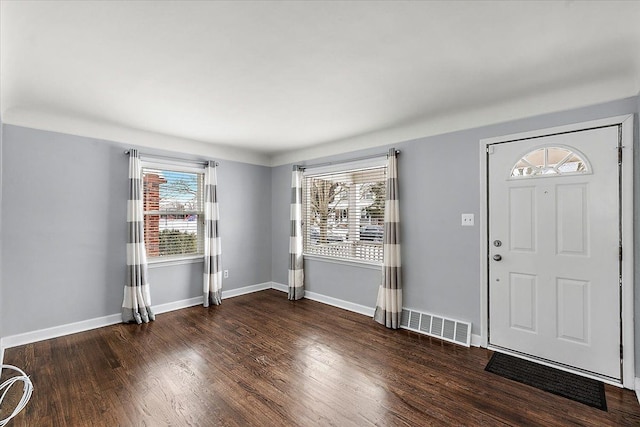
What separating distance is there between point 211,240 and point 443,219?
10.7ft

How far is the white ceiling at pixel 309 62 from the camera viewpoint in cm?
164

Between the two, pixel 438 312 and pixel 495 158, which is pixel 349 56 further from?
pixel 438 312

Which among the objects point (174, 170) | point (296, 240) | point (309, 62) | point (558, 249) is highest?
point (309, 62)

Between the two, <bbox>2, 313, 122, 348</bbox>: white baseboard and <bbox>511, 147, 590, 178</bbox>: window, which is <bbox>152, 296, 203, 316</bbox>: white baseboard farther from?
<bbox>511, 147, 590, 178</bbox>: window

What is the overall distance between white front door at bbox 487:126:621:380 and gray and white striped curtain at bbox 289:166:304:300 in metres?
2.75

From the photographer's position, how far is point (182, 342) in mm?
3162

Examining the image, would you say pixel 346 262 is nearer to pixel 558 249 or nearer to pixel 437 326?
pixel 437 326

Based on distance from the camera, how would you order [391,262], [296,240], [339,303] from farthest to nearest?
[296,240] → [339,303] → [391,262]

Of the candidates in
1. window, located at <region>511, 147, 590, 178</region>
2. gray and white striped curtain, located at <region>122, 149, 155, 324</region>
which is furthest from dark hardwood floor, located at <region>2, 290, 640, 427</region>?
window, located at <region>511, 147, 590, 178</region>

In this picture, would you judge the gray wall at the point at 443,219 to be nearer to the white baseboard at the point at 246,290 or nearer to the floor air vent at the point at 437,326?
the floor air vent at the point at 437,326

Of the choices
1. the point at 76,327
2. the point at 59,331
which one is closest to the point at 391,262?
the point at 76,327

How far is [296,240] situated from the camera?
15.9 feet

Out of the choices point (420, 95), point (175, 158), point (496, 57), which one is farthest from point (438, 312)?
point (175, 158)

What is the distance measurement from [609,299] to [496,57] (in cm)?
216
